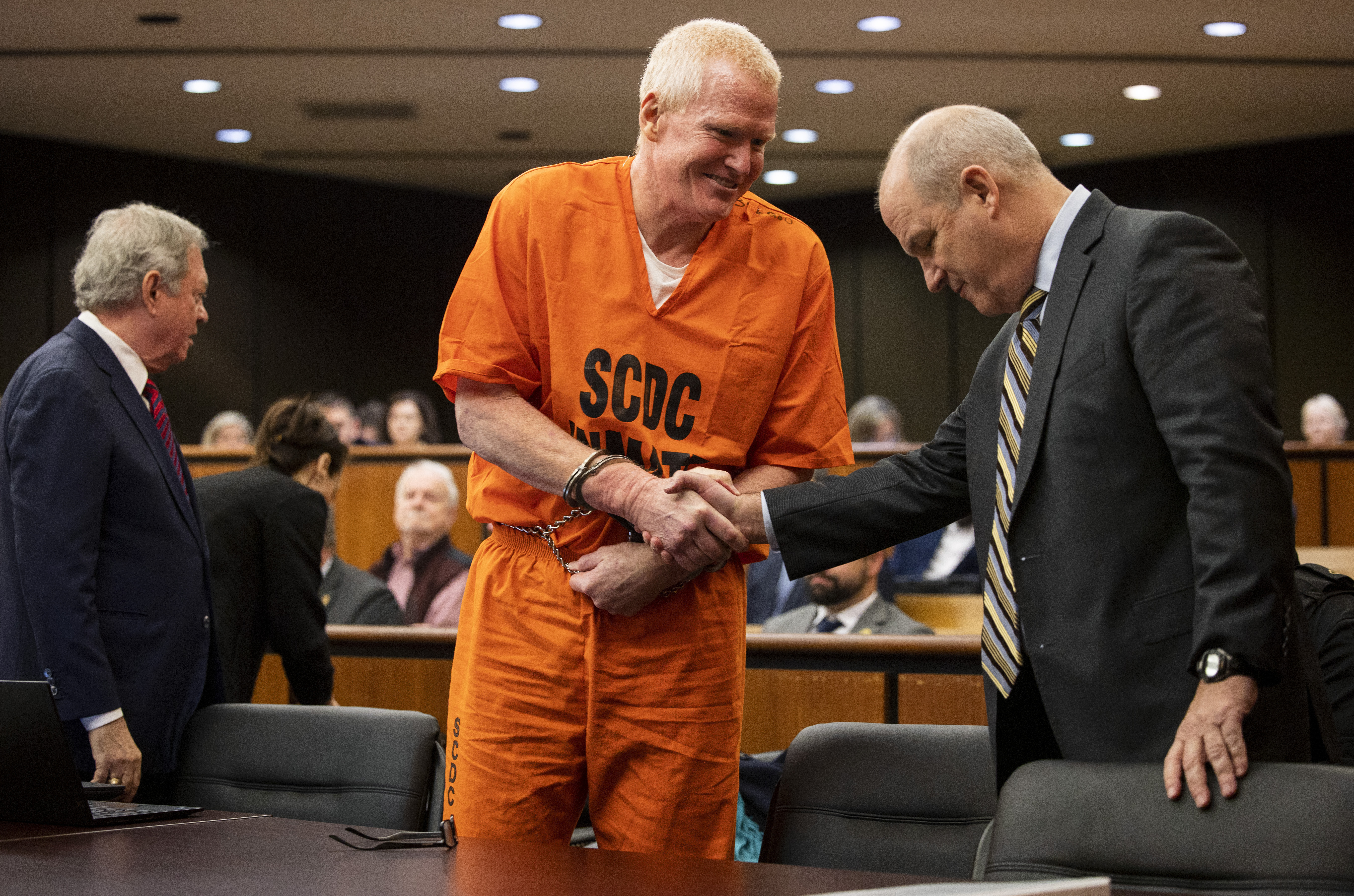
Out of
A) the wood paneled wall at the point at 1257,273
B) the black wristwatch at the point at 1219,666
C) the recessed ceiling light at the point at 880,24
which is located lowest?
the black wristwatch at the point at 1219,666

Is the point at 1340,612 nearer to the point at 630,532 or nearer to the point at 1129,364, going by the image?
the point at 1129,364

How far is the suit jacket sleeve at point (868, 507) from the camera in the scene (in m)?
1.85

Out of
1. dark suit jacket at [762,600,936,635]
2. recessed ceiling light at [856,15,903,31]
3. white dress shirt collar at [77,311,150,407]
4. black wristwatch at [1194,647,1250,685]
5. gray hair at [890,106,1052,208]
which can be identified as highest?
recessed ceiling light at [856,15,903,31]

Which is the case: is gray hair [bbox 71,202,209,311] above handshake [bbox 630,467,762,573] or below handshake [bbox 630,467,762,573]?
above

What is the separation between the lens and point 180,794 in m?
1.98

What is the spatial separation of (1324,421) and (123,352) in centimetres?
704

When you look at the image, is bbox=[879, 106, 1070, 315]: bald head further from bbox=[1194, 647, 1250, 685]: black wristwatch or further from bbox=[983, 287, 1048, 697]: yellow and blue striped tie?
bbox=[1194, 647, 1250, 685]: black wristwatch

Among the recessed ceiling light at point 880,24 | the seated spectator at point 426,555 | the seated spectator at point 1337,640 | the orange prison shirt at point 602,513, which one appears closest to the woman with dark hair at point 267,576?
the orange prison shirt at point 602,513

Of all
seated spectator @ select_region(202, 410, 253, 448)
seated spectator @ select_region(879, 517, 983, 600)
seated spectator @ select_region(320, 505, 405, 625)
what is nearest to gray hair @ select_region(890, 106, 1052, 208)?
seated spectator @ select_region(320, 505, 405, 625)

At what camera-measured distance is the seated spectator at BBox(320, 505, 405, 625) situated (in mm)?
4410

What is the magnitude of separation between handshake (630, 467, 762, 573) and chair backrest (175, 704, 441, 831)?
0.39m

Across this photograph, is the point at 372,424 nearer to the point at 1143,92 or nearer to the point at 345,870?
the point at 1143,92

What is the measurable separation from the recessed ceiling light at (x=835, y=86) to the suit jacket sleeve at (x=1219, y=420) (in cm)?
662

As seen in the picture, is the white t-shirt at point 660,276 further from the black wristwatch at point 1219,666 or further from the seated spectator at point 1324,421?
the seated spectator at point 1324,421
